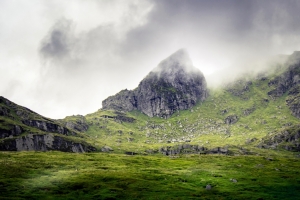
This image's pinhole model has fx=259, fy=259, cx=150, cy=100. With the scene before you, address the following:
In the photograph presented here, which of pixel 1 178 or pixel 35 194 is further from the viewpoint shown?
pixel 1 178

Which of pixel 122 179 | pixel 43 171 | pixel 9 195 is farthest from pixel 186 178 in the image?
pixel 9 195

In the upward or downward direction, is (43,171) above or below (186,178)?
above

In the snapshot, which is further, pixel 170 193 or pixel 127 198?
pixel 170 193

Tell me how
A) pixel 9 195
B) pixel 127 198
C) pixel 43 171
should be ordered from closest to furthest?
pixel 9 195 → pixel 127 198 → pixel 43 171

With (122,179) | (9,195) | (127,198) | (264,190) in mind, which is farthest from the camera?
(122,179)

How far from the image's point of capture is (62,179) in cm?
7838

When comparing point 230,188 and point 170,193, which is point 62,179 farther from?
point 230,188

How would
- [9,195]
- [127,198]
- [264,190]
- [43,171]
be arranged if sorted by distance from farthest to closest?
[43,171] → [264,190] → [127,198] → [9,195]

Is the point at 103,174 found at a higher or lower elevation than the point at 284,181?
higher

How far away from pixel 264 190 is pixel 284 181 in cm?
1665

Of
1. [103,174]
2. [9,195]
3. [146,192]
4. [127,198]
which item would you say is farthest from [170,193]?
[9,195]

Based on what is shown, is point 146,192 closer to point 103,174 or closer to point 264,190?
point 103,174

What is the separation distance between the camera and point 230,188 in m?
78.7

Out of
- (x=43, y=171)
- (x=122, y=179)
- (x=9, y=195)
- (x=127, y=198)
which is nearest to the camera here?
(x=9, y=195)
